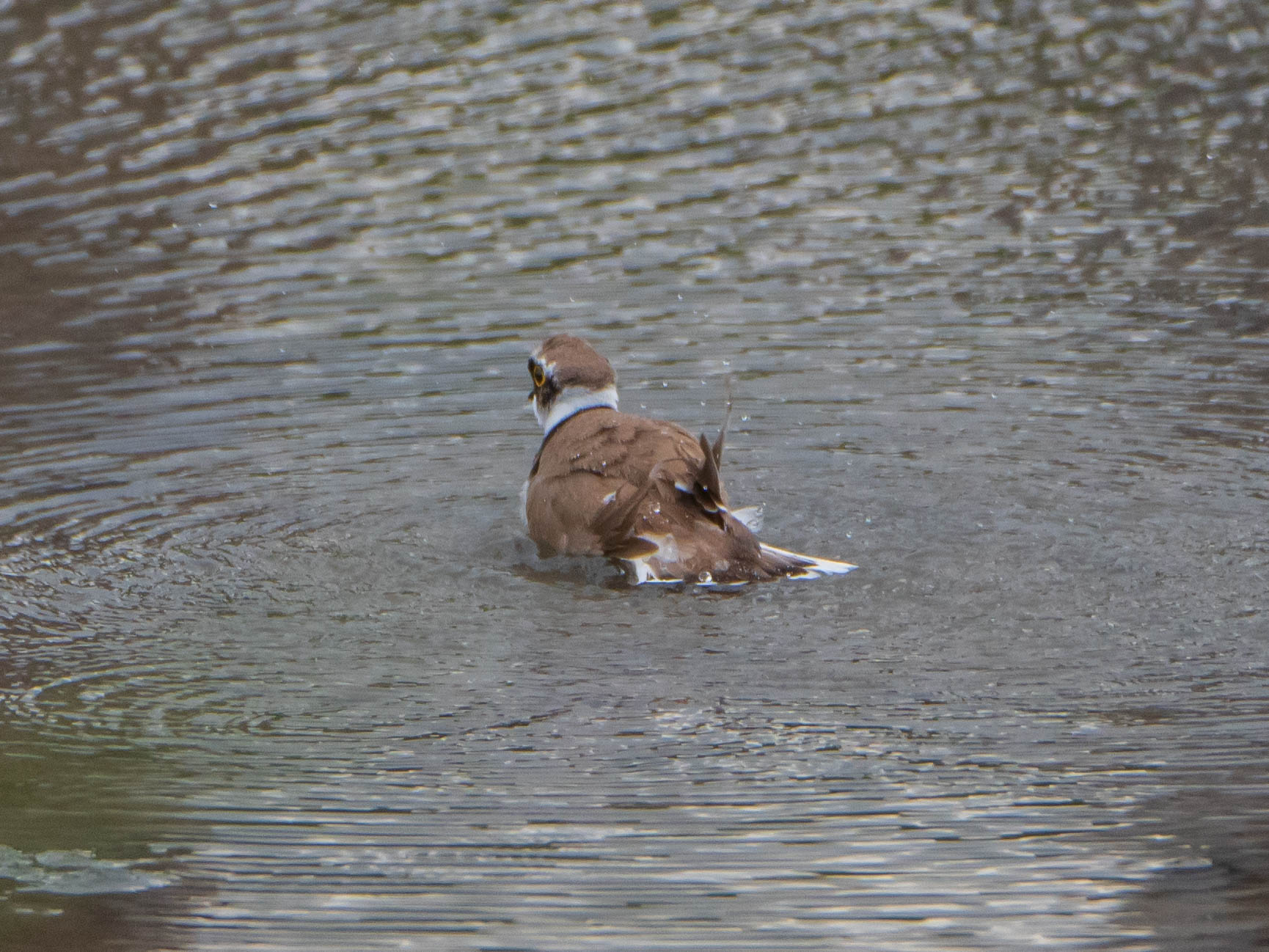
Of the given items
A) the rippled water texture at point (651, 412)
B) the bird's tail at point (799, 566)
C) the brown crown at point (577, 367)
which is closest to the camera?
the rippled water texture at point (651, 412)

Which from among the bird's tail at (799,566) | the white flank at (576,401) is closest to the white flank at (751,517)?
the bird's tail at (799,566)

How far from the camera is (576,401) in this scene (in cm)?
881

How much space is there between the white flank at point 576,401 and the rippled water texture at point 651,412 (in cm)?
48

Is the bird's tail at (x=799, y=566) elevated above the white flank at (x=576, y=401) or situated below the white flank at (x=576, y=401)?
below

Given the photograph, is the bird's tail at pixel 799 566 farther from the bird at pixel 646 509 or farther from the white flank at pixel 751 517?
the white flank at pixel 751 517

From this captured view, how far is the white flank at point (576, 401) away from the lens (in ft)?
28.9

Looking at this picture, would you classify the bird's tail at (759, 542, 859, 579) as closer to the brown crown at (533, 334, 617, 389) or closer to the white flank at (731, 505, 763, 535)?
the white flank at (731, 505, 763, 535)

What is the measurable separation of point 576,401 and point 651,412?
99 cm

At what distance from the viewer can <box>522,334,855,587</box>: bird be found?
7.57 metres

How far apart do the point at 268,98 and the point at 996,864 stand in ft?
38.3

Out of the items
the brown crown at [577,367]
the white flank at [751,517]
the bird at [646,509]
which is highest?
the brown crown at [577,367]

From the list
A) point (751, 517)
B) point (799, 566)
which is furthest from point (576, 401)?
point (799, 566)

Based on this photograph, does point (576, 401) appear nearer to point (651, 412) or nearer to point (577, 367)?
point (577, 367)

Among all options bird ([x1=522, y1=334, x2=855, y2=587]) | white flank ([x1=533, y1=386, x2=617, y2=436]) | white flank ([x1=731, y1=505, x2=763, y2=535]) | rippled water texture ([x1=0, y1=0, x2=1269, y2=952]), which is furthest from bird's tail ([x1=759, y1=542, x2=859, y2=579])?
white flank ([x1=533, y1=386, x2=617, y2=436])
